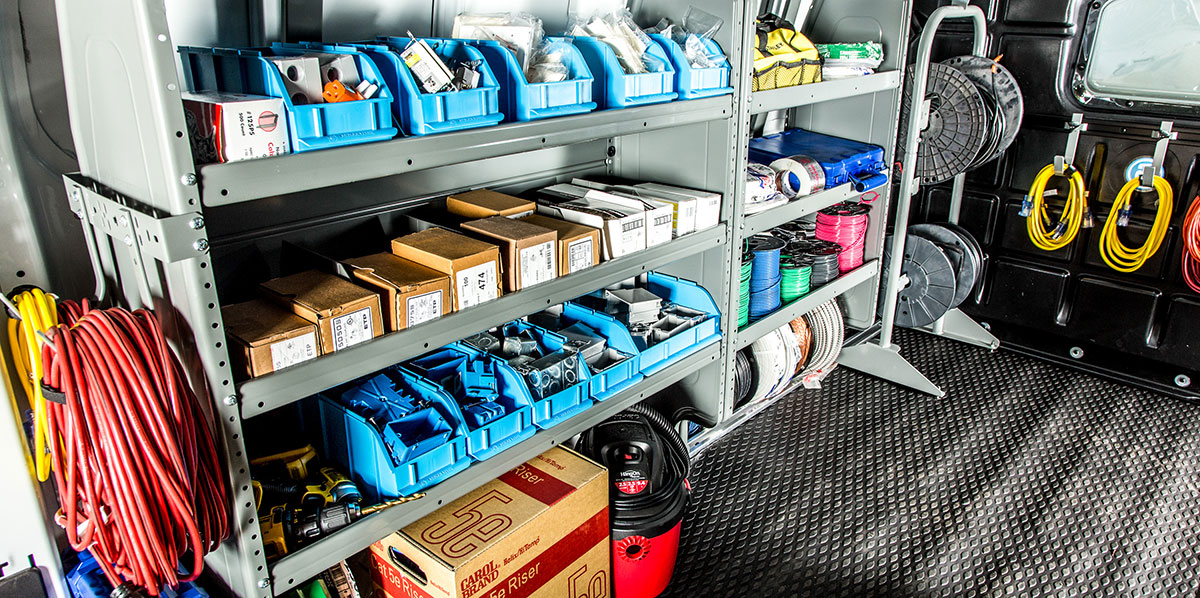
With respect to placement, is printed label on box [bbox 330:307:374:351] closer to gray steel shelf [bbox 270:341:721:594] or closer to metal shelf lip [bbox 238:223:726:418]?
metal shelf lip [bbox 238:223:726:418]

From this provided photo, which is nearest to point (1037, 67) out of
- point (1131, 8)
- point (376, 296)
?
point (1131, 8)

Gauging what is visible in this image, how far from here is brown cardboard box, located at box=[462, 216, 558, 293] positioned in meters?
1.79

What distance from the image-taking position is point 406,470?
5.48 ft

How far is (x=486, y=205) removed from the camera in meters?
2.07

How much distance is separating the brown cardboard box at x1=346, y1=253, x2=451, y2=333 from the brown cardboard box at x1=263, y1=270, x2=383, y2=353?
0.03m

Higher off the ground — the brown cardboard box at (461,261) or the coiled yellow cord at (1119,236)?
the brown cardboard box at (461,261)

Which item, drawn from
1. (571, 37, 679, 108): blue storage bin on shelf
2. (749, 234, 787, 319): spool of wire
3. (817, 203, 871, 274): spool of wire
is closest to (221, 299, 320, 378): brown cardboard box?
Answer: (571, 37, 679, 108): blue storage bin on shelf

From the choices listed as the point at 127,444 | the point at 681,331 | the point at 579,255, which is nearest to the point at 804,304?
the point at 681,331

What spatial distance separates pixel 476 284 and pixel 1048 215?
3.39m

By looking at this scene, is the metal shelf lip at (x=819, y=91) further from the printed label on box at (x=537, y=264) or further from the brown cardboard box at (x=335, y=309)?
the brown cardboard box at (x=335, y=309)

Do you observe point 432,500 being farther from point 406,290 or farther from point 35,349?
point 35,349

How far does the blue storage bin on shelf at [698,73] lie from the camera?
2.10 m

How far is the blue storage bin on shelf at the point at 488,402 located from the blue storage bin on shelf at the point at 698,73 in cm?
94

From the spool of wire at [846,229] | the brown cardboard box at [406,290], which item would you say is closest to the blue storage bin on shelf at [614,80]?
the brown cardboard box at [406,290]
